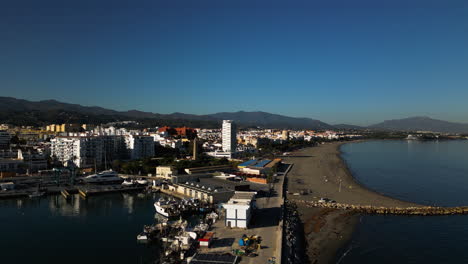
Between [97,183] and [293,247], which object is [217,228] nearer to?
[293,247]

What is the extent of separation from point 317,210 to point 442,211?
566 centimetres

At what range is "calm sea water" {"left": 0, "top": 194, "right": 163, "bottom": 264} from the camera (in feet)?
34.0

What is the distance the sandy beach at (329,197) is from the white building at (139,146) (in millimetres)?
13757

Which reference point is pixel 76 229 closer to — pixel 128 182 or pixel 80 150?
pixel 128 182

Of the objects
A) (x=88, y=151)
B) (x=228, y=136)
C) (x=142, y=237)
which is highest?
(x=228, y=136)

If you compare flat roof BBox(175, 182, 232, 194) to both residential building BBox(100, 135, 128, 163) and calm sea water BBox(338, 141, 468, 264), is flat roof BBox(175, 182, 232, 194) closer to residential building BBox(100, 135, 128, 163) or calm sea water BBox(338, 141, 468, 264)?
calm sea water BBox(338, 141, 468, 264)

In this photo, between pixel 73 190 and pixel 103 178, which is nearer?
pixel 73 190

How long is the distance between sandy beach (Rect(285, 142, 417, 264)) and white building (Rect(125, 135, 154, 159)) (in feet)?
45.1

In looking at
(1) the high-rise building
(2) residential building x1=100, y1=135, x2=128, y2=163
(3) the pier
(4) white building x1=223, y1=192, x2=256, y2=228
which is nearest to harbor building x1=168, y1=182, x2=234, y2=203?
(3) the pier

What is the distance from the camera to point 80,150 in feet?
89.0

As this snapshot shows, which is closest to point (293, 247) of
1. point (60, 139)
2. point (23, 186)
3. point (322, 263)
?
point (322, 263)

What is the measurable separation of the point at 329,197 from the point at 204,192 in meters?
6.43

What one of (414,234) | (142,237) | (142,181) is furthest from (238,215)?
(142,181)

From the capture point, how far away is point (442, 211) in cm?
1529
